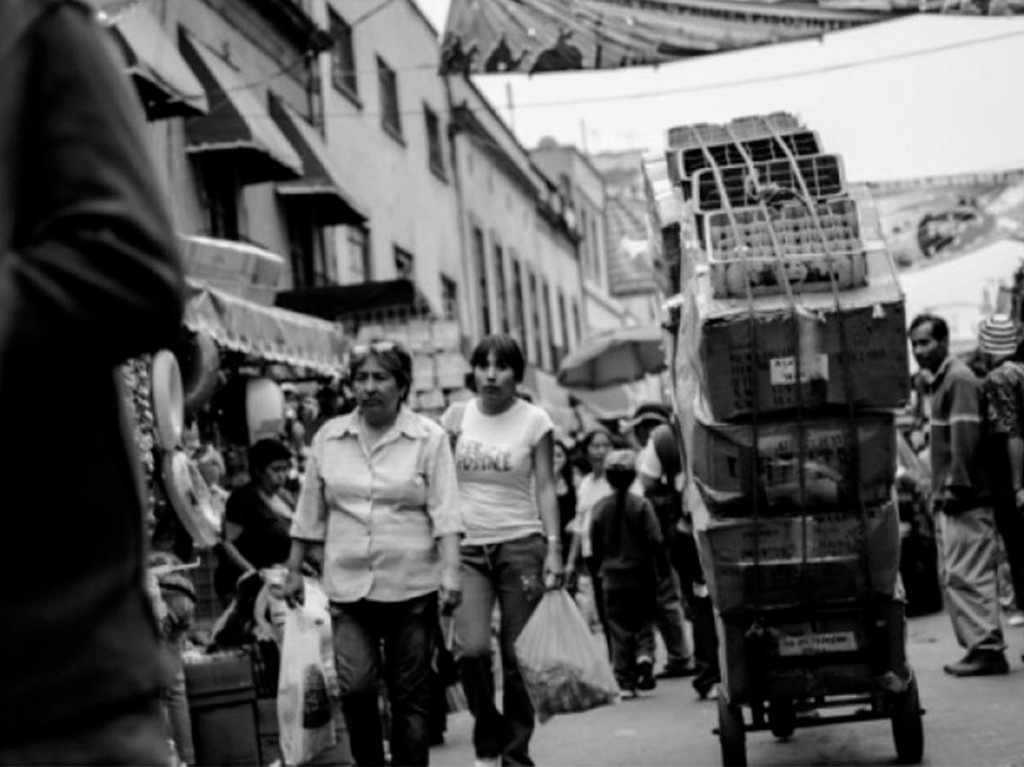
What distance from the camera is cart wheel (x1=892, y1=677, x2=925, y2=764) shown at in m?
8.12

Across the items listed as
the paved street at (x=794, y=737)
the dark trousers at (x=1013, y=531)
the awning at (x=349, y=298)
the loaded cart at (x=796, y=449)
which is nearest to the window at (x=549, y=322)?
the awning at (x=349, y=298)

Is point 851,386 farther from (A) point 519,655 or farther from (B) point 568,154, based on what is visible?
(B) point 568,154

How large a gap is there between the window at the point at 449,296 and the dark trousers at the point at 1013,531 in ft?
60.1

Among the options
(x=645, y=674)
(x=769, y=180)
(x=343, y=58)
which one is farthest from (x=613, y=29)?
(x=343, y=58)

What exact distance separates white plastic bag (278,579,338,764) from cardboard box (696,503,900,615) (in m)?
1.93

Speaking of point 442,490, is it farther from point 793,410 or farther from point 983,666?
point 983,666

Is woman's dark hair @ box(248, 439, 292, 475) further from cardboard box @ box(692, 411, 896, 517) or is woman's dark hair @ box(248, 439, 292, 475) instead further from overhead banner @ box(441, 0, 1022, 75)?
overhead banner @ box(441, 0, 1022, 75)

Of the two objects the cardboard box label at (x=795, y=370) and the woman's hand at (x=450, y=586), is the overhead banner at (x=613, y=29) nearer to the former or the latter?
the cardboard box label at (x=795, y=370)

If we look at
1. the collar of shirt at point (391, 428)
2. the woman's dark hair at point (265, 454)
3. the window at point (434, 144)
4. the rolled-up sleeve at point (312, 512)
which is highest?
the window at point (434, 144)

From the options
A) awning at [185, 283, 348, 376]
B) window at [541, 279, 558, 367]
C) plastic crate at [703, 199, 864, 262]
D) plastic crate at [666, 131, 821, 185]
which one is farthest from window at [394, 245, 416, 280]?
plastic crate at [703, 199, 864, 262]

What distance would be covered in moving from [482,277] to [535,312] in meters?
6.95

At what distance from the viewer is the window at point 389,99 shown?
27.6 m

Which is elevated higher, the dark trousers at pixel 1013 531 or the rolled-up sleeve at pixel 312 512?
the rolled-up sleeve at pixel 312 512

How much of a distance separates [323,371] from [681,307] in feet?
23.1
